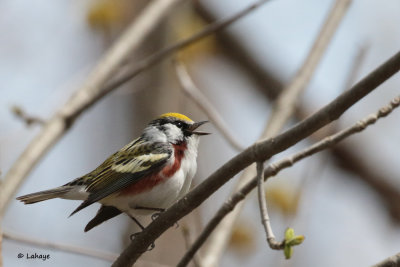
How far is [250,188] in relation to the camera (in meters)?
2.88

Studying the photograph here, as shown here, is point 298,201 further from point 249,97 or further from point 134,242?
point 249,97

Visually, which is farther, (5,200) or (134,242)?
(5,200)

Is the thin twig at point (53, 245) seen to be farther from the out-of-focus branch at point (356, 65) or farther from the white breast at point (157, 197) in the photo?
the out-of-focus branch at point (356, 65)

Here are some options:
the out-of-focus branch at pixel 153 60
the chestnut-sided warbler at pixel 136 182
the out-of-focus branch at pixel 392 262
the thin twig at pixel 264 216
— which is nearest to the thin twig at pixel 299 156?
the thin twig at pixel 264 216

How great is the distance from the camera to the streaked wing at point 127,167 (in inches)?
139

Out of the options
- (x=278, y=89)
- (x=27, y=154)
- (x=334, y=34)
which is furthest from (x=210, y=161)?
(x=27, y=154)

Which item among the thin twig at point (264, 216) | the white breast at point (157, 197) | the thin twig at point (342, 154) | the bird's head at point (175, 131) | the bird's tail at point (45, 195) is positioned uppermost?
the bird's tail at point (45, 195)

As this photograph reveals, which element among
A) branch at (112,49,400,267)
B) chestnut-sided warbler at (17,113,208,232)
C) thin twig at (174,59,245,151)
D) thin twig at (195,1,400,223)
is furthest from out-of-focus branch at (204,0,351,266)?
thin twig at (195,1,400,223)

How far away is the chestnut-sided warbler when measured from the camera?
11.6 ft

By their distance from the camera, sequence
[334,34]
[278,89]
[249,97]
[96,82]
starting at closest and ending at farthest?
1. [96,82]
2. [334,34]
3. [278,89]
4. [249,97]

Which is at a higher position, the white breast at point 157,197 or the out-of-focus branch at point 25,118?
the out-of-focus branch at point 25,118

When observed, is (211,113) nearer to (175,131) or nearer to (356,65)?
(175,131)

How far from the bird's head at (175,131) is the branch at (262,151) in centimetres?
110

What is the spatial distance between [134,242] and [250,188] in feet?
1.88
